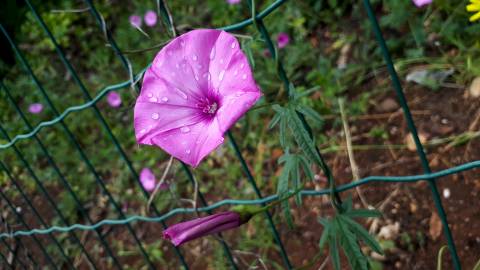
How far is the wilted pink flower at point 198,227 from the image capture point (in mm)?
629

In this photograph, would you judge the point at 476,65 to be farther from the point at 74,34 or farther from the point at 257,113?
the point at 74,34

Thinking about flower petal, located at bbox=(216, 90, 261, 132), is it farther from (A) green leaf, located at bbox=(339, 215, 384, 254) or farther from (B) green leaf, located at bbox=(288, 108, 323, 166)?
(A) green leaf, located at bbox=(339, 215, 384, 254)

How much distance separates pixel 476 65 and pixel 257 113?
0.75 metres

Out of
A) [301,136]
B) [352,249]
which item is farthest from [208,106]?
[352,249]

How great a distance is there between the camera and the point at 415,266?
1394 millimetres

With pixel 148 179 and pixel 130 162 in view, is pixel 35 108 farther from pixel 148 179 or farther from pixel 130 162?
pixel 130 162

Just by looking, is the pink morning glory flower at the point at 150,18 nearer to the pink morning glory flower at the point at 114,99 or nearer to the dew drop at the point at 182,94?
the pink morning glory flower at the point at 114,99

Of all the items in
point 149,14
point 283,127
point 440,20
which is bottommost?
point 440,20

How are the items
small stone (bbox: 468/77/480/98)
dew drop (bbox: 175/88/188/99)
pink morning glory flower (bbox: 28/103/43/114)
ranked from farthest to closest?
1. pink morning glory flower (bbox: 28/103/43/114)
2. small stone (bbox: 468/77/480/98)
3. dew drop (bbox: 175/88/188/99)

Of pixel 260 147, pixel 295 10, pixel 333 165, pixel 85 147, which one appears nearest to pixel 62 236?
pixel 85 147

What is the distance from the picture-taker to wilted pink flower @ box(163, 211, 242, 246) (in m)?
0.63

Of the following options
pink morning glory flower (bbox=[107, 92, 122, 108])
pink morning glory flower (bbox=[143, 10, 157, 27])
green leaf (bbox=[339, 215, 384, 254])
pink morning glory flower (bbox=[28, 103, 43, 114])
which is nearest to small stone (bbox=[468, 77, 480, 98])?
green leaf (bbox=[339, 215, 384, 254])

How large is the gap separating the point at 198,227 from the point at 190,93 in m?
0.17

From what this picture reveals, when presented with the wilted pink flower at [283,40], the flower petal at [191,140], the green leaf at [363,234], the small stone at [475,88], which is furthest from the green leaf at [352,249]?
the wilted pink flower at [283,40]
